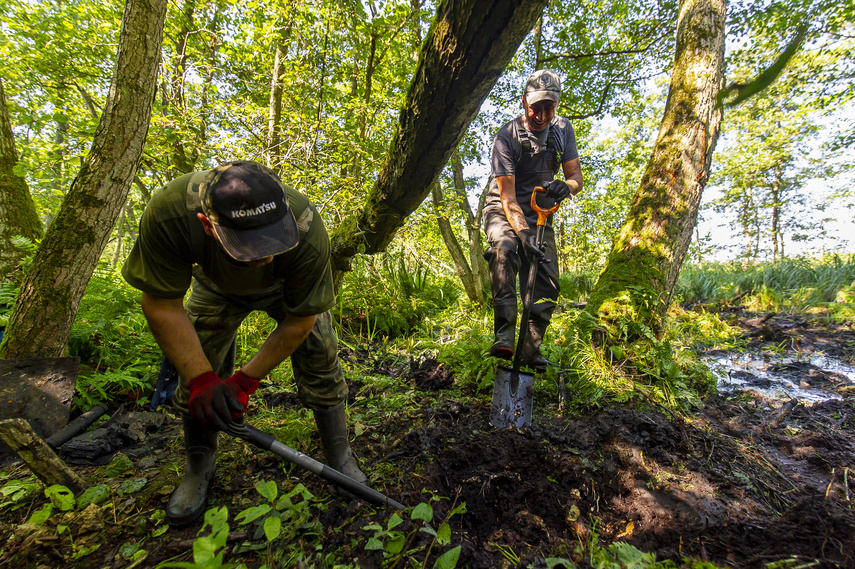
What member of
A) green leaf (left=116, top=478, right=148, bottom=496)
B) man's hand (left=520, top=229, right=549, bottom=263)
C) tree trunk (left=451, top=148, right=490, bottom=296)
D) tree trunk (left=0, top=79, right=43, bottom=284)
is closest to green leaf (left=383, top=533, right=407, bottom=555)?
green leaf (left=116, top=478, right=148, bottom=496)

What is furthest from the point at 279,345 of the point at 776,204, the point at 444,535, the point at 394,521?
the point at 776,204

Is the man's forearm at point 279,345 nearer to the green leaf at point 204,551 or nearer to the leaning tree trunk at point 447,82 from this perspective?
the green leaf at point 204,551

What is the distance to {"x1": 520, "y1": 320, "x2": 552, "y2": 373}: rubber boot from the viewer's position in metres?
3.17

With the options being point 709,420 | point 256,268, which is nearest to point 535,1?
point 256,268

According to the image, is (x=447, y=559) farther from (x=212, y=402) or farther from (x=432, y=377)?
(x=432, y=377)

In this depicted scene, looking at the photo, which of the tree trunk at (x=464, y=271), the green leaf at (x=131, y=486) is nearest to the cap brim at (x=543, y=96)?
the green leaf at (x=131, y=486)

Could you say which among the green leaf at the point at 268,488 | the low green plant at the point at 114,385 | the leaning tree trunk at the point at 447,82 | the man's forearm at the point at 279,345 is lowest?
the green leaf at the point at 268,488

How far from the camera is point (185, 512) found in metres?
1.94

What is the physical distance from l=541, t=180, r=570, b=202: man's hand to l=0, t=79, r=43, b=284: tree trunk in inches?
187

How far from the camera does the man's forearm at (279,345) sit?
1.96 m

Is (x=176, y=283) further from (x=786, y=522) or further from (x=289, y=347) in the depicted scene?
(x=786, y=522)

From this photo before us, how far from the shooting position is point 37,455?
198 centimetres

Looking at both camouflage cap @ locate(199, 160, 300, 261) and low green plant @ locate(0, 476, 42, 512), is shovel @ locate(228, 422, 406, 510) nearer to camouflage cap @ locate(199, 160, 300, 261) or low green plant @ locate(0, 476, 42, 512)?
camouflage cap @ locate(199, 160, 300, 261)

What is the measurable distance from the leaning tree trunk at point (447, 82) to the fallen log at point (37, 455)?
2.50 m
